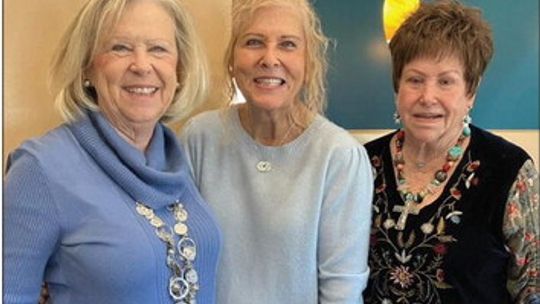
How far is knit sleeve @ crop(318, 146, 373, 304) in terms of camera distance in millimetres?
1298

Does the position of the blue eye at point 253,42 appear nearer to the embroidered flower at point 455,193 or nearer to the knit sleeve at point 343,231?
the knit sleeve at point 343,231

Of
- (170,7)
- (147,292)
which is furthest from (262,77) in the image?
(147,292)

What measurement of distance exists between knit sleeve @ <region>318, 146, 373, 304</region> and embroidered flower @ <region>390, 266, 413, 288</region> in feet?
0.21

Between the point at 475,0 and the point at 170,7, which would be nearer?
the point at 170,7

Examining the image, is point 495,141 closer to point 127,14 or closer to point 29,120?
point 127,14

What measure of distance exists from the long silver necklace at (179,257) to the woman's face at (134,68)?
0.19 meters

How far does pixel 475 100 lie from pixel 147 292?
82 cm

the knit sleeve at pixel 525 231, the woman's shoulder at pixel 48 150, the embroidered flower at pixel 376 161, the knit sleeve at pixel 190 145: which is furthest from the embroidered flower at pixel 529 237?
the woman's shoulder at pixel 48 150

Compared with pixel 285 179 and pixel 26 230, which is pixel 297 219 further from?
pixel 26 230

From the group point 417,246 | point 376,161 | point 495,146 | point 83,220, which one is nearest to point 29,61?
point 83,220

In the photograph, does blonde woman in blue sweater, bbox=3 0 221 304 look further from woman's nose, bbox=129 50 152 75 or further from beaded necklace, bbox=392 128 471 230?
beaded necklace, bbox=392 128 471 230

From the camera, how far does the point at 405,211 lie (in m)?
1.36

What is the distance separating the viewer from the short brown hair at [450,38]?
1.31m

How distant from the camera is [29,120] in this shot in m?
1.30
